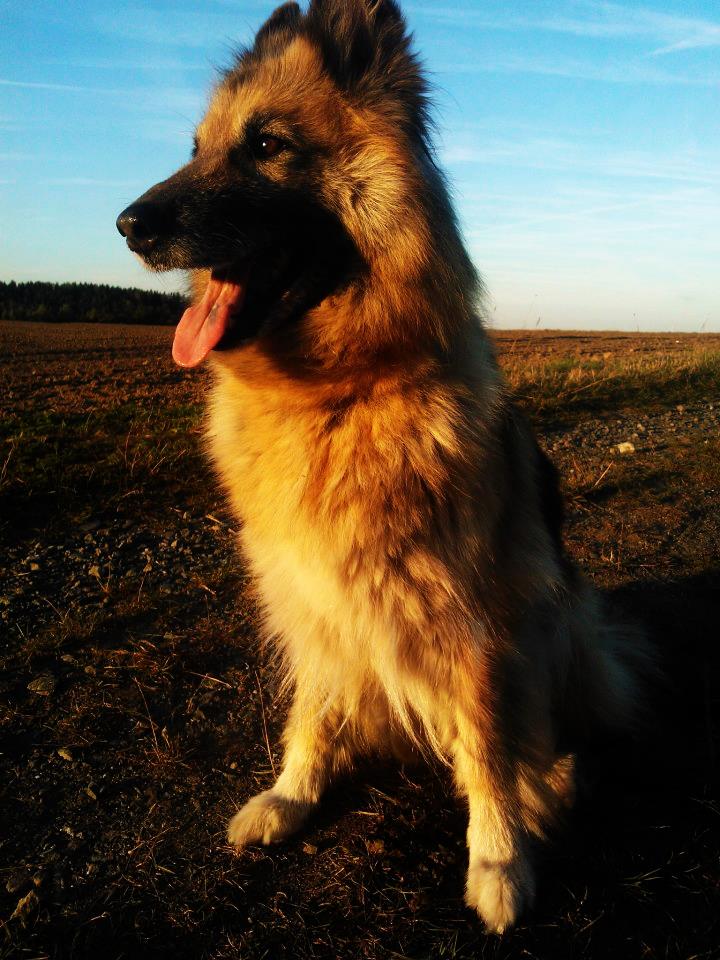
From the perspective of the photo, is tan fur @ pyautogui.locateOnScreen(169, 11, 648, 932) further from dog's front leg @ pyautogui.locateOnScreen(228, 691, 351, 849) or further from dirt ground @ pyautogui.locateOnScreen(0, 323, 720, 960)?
dirt ground @ pyautogui.locateOnScreen(0, 323, 720, 960)

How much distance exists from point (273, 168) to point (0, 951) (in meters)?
2.41

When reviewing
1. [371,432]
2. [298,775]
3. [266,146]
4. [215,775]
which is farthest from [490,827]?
[266,146]

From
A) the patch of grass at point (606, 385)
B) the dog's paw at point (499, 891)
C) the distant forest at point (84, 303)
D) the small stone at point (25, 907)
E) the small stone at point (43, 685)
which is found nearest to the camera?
the small stone at point (25, 907)

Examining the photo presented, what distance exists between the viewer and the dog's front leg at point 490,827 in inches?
78.3

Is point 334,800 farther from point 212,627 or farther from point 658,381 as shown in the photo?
point 658,381

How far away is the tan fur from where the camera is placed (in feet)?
6.76

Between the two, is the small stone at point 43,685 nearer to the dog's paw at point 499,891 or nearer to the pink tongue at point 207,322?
the pink tongue at point 207,322

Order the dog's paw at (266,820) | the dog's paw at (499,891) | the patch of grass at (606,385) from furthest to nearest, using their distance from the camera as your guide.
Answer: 1. the patch of grass at (606,385)
2. the dog's paw at (266,820)
3. the dog's paw at (499,891)

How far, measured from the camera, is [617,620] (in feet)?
10.5

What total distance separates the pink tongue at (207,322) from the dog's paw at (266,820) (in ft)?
4.93

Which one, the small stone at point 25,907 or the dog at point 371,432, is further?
the dog at point 371,432

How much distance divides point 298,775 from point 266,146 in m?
2.24

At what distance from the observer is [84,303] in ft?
54.8

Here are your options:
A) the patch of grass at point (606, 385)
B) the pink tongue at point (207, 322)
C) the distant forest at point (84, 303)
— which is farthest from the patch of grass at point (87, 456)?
the distant forest at point (84, 303)
